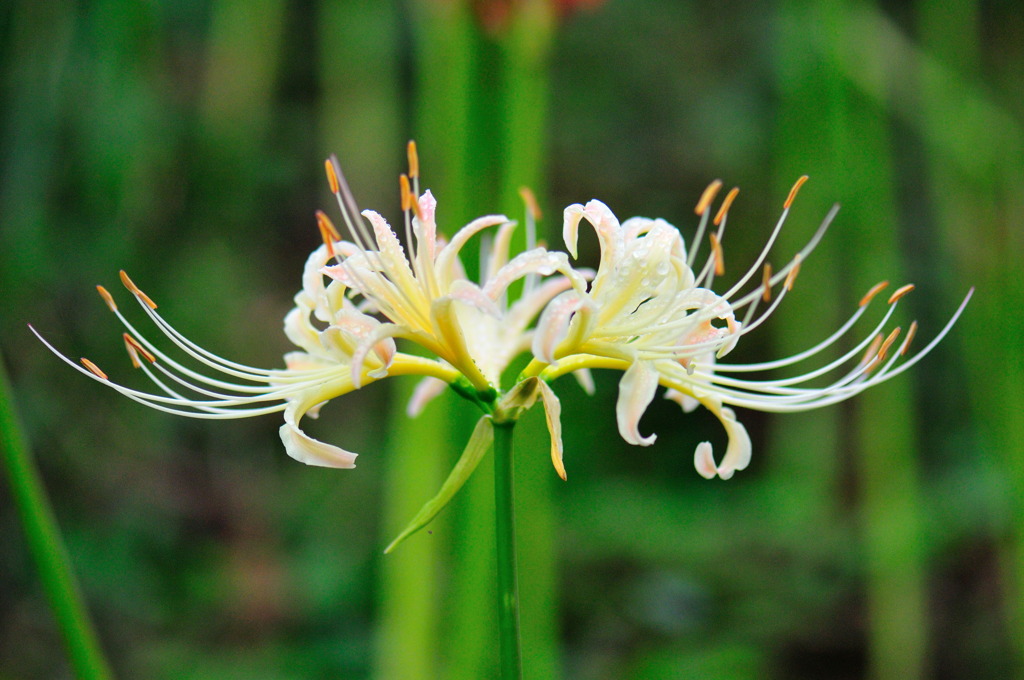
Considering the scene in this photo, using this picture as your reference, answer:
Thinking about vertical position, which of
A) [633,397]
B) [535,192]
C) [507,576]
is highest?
[535,192]

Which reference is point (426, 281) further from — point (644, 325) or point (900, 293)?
point (900, 293)

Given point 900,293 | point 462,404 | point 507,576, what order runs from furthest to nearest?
1. point 462,404
2. point 900,293
3. point 507,576

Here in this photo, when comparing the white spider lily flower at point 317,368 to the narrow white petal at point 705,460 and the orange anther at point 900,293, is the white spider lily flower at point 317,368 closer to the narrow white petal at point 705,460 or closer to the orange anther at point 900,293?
the narrow white petal at point 705,460

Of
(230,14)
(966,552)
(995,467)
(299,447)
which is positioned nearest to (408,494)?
(299,447)

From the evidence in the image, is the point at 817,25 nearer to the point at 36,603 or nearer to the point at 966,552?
the point at 966,552

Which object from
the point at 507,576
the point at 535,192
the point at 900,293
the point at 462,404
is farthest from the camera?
the point at 535,192

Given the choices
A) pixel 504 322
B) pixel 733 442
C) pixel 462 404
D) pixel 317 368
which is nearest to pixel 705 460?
pixel 733 442
